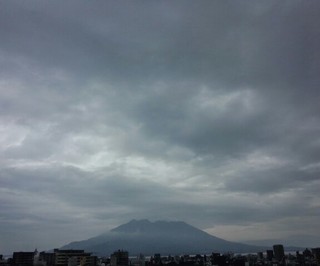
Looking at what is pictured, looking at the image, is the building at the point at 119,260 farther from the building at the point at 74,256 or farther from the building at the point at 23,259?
the building at the point at 23,259

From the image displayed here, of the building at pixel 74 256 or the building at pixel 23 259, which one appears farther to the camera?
the building at pixel 23 259

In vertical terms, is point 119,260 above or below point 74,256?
below

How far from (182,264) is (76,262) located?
56.7 m

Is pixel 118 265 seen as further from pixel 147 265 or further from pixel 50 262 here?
pixel 50 262

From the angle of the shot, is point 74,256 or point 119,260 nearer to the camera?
point 74,256

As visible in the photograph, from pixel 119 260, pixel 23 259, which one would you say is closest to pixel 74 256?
pixel 119 260

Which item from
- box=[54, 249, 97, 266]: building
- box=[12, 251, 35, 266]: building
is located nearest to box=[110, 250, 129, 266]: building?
box=[54, 249, 97, 266]: building

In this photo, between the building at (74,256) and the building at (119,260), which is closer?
the building at (74,256)

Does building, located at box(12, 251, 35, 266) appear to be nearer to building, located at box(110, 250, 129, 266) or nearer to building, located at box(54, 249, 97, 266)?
building, located at box(54, 249, 97, 266)

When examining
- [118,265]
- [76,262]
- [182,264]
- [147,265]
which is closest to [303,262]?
[182,264]

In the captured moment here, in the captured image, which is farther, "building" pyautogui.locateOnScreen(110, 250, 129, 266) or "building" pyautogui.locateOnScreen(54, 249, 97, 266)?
"building" pyautogui.locateOnScreen(110, 250, 129, 266)

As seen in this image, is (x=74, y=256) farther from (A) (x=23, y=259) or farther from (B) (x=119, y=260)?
(A) (x=23, y=259)

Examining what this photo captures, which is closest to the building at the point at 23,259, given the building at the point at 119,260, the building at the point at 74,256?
the building at the point at 74,256

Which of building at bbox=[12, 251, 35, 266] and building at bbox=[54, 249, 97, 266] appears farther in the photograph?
building at bbox=[12, 251, 35, 266]
